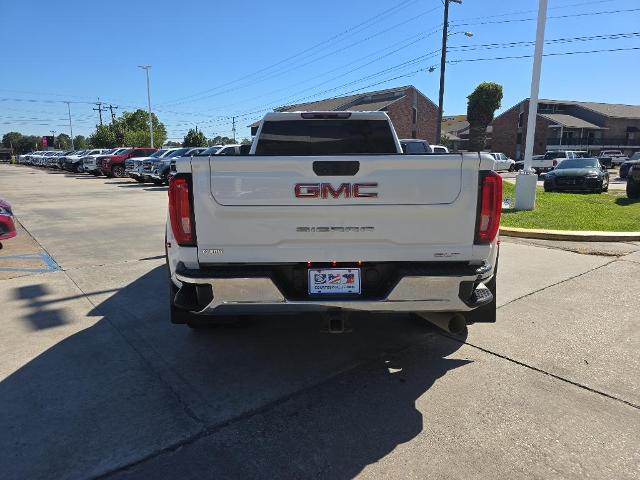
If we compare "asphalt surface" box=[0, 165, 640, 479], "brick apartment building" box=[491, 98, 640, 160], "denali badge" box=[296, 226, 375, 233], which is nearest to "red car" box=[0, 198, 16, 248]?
"asphalt surface" box=[0, 165, 640, 479]

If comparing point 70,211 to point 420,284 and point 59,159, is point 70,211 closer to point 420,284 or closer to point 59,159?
point 420,284

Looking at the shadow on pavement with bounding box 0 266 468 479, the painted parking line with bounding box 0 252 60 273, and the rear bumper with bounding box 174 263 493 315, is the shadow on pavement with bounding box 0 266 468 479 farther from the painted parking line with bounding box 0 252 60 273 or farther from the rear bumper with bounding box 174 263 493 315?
the painted parking line with bounding box 0 252 60 273

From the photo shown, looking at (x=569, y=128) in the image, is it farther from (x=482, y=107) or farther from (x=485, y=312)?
(x=485, y=312)

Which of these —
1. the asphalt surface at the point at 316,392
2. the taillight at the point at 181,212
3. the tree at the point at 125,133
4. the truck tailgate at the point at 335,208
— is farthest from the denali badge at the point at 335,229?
the tree at the point at 125,133

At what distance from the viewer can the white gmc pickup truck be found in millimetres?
2932

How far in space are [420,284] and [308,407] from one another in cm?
111

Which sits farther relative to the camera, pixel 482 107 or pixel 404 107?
pixel 404 107

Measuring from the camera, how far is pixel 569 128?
5969 cm

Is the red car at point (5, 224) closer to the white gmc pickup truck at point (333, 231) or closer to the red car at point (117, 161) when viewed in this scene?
the white gmc pickup truck at point (333, 231)

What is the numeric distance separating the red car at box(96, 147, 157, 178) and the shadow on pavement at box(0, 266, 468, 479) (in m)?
27.4

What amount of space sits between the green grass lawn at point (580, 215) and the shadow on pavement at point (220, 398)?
6.47 meters

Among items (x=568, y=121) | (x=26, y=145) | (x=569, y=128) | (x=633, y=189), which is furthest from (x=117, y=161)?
(x=26, y=145)

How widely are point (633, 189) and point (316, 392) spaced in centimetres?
1501

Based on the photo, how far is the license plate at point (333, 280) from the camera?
3074 millimetres
